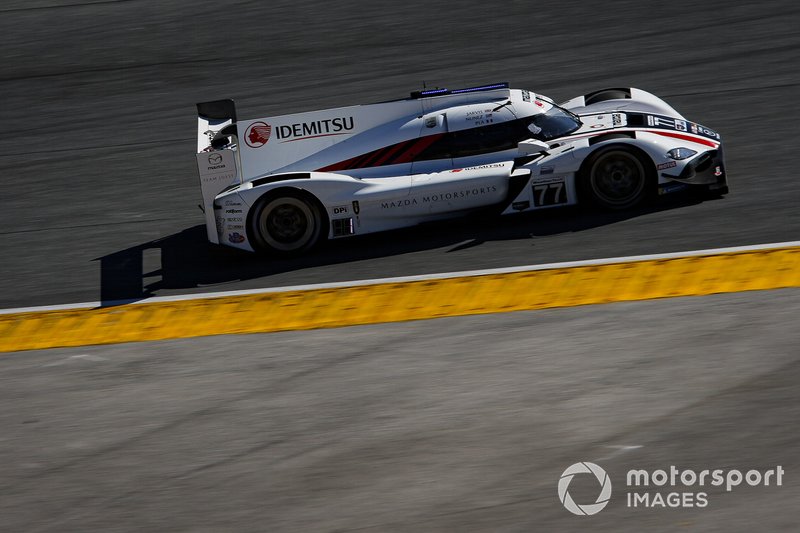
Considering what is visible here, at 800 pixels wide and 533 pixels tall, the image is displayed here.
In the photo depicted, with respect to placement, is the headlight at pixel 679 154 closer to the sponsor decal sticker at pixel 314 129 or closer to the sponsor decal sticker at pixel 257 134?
the sponsor decal sticker at pixel 314 129

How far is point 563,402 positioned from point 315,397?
6.42 feet

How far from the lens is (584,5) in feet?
65.9

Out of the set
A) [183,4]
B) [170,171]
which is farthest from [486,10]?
[170,171]

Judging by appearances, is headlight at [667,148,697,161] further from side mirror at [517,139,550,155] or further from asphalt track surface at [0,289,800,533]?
asphalt track surface at [0,289,800,533]

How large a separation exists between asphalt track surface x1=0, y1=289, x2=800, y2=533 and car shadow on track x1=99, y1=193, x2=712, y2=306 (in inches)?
70.1

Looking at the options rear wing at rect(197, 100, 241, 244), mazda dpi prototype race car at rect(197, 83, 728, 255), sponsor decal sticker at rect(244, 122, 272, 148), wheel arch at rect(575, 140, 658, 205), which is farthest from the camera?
sponsor decal sticker at rect(244, 122, 272, 148)

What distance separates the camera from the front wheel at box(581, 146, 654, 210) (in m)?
11.4

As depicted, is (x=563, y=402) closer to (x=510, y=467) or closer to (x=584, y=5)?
(x=510, y=467)

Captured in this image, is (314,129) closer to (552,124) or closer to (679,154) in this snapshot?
(552,124)

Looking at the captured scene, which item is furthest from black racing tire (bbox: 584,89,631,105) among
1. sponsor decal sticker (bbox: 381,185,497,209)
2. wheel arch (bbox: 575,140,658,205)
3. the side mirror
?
sponsor decal sticker (bbox: 381,185,497,209)

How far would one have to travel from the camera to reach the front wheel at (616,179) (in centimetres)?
1141

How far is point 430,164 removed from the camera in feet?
38.7

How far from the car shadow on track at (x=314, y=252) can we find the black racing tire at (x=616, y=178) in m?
0.17

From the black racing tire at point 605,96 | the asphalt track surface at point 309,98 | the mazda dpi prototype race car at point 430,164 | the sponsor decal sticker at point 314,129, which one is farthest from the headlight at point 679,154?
the sponsor decal sticker at point 314,129
